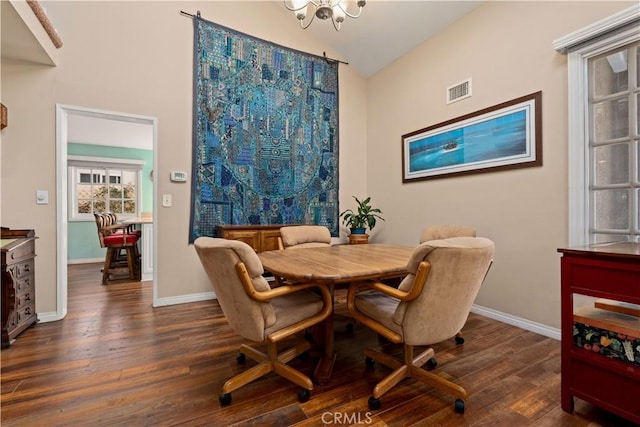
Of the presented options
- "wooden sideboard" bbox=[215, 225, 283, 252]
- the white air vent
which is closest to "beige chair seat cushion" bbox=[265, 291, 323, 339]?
"wooden sideboard" bbox=[215, 225, 283, 252]

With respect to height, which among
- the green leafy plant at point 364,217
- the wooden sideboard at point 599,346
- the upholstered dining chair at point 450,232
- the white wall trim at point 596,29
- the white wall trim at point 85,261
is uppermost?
the white wall trim at point 596,29

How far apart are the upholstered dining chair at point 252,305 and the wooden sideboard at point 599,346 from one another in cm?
124

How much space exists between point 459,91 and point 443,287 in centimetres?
258

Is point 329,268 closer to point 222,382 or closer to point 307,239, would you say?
point 222,382

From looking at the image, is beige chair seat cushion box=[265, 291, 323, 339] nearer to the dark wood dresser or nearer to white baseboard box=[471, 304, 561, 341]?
white baseboard box=[471, 304, 561, 341]

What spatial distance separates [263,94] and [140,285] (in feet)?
10.1

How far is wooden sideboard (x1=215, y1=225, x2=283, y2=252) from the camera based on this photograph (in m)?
3.23

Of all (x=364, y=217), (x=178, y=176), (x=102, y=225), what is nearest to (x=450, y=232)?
(x=364, y=217)

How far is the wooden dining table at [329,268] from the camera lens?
1479 mm

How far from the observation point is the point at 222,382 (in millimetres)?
Answer: 1707

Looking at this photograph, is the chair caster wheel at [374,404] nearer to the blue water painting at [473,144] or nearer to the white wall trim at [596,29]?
the blue water painting at [473,144]

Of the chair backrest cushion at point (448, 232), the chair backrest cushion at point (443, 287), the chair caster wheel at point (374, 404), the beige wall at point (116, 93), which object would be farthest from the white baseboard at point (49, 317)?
the chair backrest cushion at point (448, 232)

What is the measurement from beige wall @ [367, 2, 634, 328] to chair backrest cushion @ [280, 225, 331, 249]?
4.57 ft

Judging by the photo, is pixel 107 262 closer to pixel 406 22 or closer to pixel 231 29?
pixel 231 29
